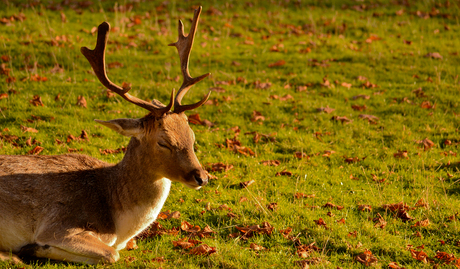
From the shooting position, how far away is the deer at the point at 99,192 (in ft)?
18.7

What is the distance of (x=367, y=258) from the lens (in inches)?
244

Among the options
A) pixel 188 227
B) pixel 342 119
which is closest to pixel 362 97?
pixel 342 119

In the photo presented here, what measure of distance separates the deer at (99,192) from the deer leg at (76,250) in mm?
11

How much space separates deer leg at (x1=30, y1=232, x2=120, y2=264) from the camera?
5.60 metres

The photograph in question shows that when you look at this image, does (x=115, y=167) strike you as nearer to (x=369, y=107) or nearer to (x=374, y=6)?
(x=369, y=107)

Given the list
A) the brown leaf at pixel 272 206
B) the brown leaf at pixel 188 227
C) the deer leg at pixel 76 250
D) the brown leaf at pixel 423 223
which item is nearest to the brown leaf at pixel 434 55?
the brown leaf at pixel 423 223

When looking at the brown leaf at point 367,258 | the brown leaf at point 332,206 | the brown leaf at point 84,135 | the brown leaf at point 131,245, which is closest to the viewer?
the brown leaf at point 367,258

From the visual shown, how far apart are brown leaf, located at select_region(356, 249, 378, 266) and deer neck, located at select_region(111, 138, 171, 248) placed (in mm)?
2497

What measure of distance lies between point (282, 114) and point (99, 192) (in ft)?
19.7

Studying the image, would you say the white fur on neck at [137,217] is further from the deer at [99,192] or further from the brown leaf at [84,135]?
the brown leaf at [84,135]

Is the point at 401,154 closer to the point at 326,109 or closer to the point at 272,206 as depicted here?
the point at 326,109

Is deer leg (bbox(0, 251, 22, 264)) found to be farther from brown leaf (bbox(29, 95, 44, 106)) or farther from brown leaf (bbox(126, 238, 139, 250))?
brown leaf (bbox(29, 95, 44, 106))

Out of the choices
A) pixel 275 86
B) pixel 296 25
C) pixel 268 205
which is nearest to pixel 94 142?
pixel 268 205

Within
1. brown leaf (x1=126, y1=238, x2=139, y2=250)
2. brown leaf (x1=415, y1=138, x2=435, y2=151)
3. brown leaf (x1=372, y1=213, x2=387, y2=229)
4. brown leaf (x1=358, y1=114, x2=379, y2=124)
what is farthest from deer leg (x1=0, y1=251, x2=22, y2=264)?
brown leaf (x1=358, y1=114, x2=379, y2=124)
